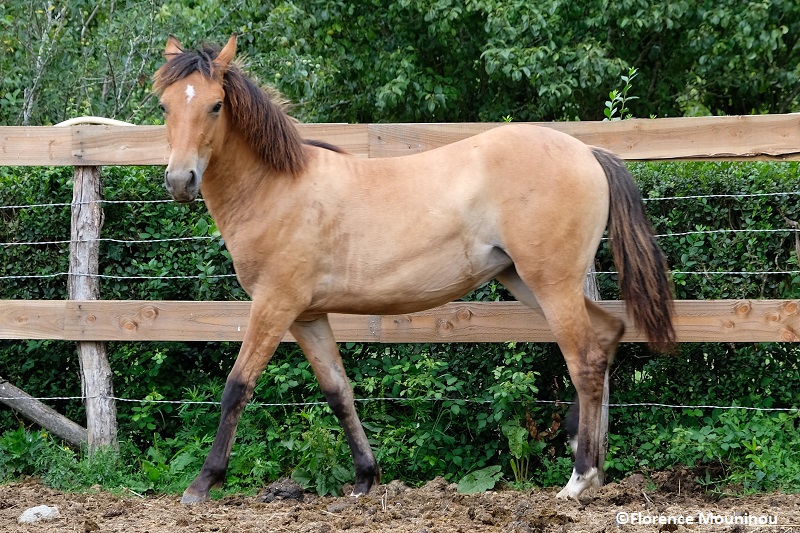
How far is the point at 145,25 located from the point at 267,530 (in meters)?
6.39

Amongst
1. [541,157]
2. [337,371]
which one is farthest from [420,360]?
[541,157]

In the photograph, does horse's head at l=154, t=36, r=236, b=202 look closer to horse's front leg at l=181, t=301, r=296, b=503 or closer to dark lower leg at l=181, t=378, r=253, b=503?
horse's front leg at l=181, t=301, r=296, b=503

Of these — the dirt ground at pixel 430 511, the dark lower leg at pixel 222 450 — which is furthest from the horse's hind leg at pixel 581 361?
the dark lower leg at pixel 222 450

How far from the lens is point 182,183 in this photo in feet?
13.2

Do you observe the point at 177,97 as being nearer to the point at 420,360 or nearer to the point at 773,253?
the point at 420,360

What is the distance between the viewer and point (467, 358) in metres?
5.29

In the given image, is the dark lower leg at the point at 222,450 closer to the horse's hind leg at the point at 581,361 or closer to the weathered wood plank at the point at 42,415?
the weathered wood plank at the point at 42,415

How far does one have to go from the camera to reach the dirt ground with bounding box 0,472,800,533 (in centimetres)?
368

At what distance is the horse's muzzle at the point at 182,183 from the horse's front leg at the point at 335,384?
1.00 metres

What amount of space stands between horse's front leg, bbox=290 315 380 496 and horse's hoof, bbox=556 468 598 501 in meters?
1.04

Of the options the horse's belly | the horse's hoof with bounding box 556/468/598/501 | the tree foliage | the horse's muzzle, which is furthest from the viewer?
the tree foliage

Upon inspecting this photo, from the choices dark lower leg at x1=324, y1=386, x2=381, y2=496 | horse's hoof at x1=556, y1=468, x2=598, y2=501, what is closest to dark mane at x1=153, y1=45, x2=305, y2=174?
dark lower leg at x1=324, y1=386, x2=381, y2=496

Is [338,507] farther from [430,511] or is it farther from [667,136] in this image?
[667,136]

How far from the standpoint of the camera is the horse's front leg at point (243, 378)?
4.34 metres
